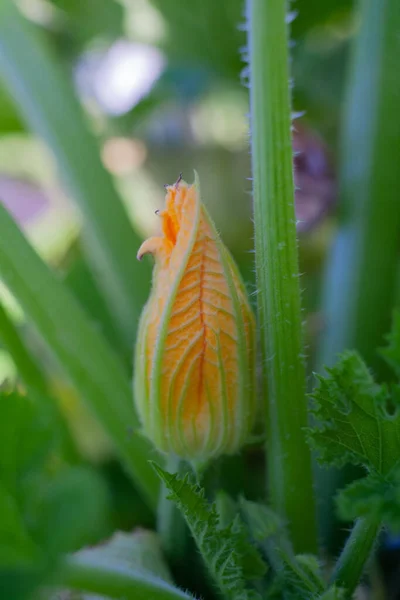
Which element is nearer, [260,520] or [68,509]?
[68,509]

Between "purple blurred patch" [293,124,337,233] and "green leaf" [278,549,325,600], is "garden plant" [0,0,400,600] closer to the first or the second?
"green leaf" [278,549,325,600]

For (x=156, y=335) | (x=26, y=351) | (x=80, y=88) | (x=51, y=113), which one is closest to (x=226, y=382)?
(x=156, y=335)

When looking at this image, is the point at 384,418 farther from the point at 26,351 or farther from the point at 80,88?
the point at 80,88

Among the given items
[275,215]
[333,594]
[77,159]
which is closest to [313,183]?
[77,159]

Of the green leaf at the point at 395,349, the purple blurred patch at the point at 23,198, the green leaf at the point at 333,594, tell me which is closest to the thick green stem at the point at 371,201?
the green leaf at the point at 395,349

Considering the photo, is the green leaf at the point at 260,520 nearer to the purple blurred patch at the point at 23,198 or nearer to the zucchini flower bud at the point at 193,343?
the zucchini flower bud at the point at 193,343

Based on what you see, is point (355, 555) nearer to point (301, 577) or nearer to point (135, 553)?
point (301, 577)
